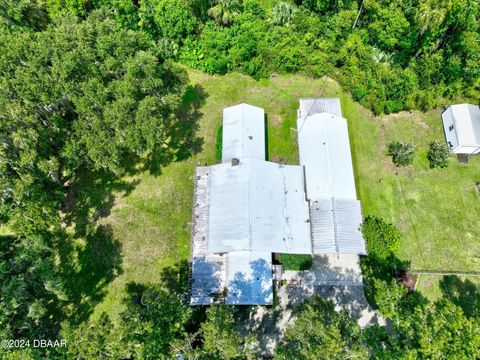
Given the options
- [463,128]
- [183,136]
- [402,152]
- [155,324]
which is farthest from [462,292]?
[183,136]

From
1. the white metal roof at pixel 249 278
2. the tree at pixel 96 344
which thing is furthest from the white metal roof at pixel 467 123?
the tree at pixel 96 344

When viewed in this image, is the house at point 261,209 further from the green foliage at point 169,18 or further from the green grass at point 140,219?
the green foliage at point 169,18

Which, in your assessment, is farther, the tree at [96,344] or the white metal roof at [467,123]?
the white metal roof at [467,123]

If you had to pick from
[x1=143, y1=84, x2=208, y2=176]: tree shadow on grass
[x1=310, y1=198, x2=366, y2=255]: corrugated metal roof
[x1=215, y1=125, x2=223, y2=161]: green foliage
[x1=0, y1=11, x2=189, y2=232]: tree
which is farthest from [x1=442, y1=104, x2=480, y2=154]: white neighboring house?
[x1=0, y1=11, x2=189, y2=232]: tree

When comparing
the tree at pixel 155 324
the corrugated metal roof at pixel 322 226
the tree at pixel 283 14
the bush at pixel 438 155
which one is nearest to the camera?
the tree at pixel 155 324

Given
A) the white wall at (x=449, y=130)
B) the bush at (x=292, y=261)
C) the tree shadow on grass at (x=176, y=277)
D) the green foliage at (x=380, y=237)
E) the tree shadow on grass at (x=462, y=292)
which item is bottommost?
the tree shadow on grass at (x=462, y=292)

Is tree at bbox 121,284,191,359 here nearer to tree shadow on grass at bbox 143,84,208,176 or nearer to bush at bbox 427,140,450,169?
tree shadow on grass at bbox 143,84,208,176

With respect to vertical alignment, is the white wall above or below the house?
above

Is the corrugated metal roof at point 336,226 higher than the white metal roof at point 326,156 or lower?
lower
